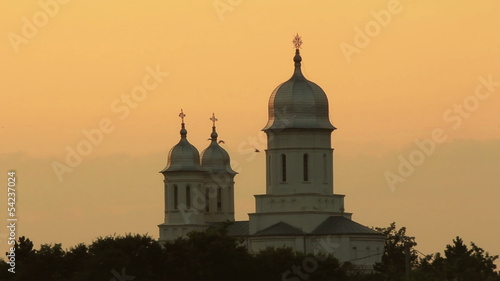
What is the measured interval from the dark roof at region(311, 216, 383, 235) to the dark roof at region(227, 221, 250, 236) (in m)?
6.14

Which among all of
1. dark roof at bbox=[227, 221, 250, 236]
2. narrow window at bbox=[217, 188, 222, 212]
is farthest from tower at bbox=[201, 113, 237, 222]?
dark roof at bbox=[227, 221, 250, 236]

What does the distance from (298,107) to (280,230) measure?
22.5 ft

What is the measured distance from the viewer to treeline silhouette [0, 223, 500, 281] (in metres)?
106

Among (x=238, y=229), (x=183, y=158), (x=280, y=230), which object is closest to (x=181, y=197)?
(x=183, y=158)

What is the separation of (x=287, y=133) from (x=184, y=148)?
16740 millimetres

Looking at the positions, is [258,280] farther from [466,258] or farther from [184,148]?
[184,148]

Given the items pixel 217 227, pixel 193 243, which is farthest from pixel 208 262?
pixel 217 227

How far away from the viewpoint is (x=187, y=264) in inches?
4220

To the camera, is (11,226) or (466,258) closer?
(11,226)

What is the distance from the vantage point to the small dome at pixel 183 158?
13650 centimetres

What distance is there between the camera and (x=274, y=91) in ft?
407

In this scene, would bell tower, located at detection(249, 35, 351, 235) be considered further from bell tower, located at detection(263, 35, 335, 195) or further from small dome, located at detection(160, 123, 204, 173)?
small dome, located at detection(160, 123, 204, 173)

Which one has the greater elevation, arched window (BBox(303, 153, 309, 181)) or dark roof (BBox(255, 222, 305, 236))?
arched window (BBox(303, 153, 309, 181))

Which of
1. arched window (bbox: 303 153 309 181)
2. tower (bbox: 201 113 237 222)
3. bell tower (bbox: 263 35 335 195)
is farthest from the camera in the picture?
tower (bbox: 201 113 237 222)
